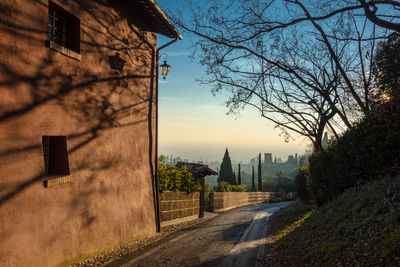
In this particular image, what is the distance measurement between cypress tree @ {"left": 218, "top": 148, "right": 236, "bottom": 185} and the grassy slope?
164ft

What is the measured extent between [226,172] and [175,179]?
47.9 metres

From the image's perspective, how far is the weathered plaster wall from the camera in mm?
4624

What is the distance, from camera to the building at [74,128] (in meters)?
4.66

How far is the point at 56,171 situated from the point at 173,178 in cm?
705

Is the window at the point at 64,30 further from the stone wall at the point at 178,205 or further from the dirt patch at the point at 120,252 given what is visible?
the stone wall at the point at 178,205

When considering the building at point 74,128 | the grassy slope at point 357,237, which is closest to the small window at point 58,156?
the building at point 74,128

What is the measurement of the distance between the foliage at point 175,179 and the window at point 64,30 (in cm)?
635

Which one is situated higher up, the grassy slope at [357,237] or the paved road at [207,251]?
the grassy slope at [357,237]

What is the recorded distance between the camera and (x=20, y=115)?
479cm

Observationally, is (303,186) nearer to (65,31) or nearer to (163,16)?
(163,16)

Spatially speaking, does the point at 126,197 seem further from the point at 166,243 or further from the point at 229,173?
the point at 229,173

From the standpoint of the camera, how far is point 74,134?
627 centimetres

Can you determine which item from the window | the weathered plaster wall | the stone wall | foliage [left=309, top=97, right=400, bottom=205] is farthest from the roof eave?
foliage [left=309, top=97, right=400, bottom=205]

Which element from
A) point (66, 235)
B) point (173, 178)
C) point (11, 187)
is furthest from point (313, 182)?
point (11, 187)
